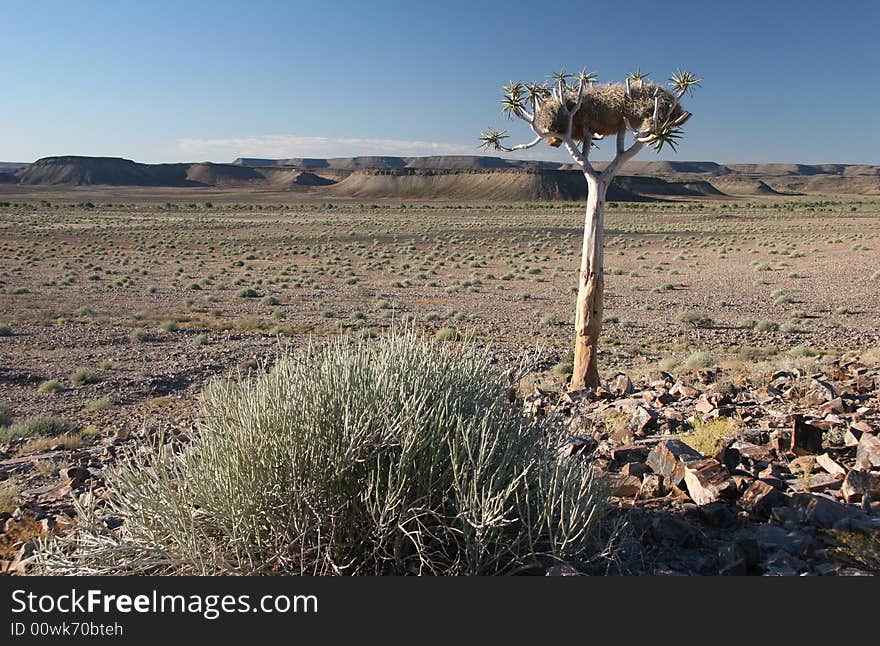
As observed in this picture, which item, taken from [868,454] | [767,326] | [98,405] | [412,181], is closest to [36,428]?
[98,405]

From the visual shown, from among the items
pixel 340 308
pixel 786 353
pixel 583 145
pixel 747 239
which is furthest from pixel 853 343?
pixel 747 239

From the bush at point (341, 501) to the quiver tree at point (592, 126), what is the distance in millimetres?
5367

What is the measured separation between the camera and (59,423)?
7.89m

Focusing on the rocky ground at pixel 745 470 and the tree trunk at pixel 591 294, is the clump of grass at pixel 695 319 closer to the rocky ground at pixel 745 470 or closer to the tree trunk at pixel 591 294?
the rocky ground at pixel 745 470

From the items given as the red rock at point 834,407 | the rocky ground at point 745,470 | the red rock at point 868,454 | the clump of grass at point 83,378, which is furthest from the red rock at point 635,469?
the clump of grass at point 83,378

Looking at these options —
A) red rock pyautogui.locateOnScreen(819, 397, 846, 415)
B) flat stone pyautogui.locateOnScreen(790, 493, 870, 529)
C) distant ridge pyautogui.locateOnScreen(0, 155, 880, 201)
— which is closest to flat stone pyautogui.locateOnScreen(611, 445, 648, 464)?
flat stone pyautogui.locateOnScreen(790, 493, 870, 529)

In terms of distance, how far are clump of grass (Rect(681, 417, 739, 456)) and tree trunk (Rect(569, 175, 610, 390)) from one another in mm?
2350

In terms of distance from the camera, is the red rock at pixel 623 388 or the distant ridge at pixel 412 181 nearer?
the red rock at pixel 623 388

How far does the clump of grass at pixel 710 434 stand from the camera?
17.9 feet

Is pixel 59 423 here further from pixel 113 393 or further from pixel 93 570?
pixel 93 570

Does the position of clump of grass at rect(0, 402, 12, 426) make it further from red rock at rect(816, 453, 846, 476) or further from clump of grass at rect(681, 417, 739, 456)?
red rock at rect(816, 453, 846, 476)

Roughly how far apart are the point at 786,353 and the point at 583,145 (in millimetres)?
5682

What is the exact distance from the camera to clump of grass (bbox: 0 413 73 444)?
24.5 feet

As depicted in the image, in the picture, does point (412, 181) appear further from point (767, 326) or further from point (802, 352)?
point (802, 352)
